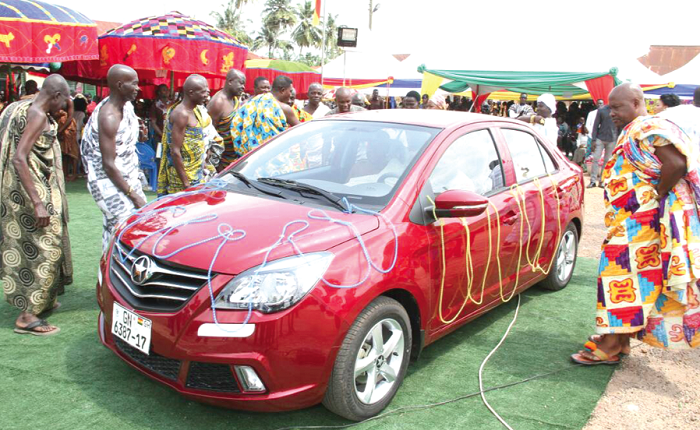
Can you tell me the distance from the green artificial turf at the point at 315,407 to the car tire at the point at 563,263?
1.87 feet

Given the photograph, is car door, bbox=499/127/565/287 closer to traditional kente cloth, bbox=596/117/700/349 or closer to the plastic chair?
traditional kente cloth, bbox=596/117/700/349

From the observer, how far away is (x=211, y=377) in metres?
2.68

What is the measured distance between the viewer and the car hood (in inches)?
108

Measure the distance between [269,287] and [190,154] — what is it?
2.89m

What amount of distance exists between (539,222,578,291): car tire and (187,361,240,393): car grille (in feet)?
10.8

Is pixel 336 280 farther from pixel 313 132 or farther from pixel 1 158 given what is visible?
pixel 1 158

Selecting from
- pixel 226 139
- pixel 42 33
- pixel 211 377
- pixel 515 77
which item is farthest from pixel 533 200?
pixel 515 77

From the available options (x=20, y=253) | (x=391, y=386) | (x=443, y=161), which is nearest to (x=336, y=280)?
(x=391, y=386)

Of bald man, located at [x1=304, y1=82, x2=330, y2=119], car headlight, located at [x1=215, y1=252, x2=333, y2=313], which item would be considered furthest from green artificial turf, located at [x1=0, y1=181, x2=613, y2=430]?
bald man, located at [x1=304, y1=82, x2=330, y2=119]

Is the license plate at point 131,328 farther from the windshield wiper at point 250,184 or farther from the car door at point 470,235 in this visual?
the car door at point 470,235

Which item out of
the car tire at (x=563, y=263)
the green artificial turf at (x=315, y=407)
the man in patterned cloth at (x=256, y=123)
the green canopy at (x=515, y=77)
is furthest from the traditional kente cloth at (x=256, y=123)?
the green canopy at (x=515, y=77)

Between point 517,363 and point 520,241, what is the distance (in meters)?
0.87

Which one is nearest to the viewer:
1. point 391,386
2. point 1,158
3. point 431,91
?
point 391,386

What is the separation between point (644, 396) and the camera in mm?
3506
